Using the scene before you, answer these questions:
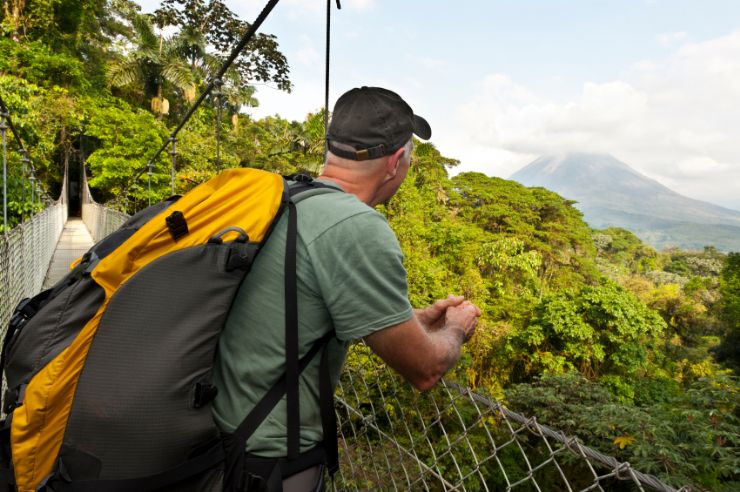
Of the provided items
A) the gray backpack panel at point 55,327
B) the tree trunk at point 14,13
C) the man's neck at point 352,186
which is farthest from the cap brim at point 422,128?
the tree trunk at point 14,13

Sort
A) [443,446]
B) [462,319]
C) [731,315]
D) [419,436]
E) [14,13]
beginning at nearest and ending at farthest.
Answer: [462,319]
[419,436]
[443,446]
[14,13]
[731,315]

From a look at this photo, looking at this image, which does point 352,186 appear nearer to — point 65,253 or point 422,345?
point 422,345

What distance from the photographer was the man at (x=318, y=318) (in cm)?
79

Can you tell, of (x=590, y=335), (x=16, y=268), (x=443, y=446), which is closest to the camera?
(x=16, y=268)

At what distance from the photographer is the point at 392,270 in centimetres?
79

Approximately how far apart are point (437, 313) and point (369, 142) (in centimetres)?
45

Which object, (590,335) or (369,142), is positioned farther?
(590,335)

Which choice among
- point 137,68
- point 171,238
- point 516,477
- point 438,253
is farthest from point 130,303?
point 137,68

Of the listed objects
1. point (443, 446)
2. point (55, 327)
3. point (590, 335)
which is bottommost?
point (590, 335)

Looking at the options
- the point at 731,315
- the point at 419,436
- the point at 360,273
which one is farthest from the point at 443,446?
the point at 731,315

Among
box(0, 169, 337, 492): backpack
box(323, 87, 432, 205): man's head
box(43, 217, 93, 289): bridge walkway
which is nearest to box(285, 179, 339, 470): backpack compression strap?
box(0, 169, 337, 492): backpack

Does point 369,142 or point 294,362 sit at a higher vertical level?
A: point 369,142

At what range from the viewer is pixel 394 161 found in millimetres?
1050

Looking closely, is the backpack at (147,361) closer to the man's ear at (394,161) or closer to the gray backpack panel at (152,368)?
the gray backpack panel at (152,368)
